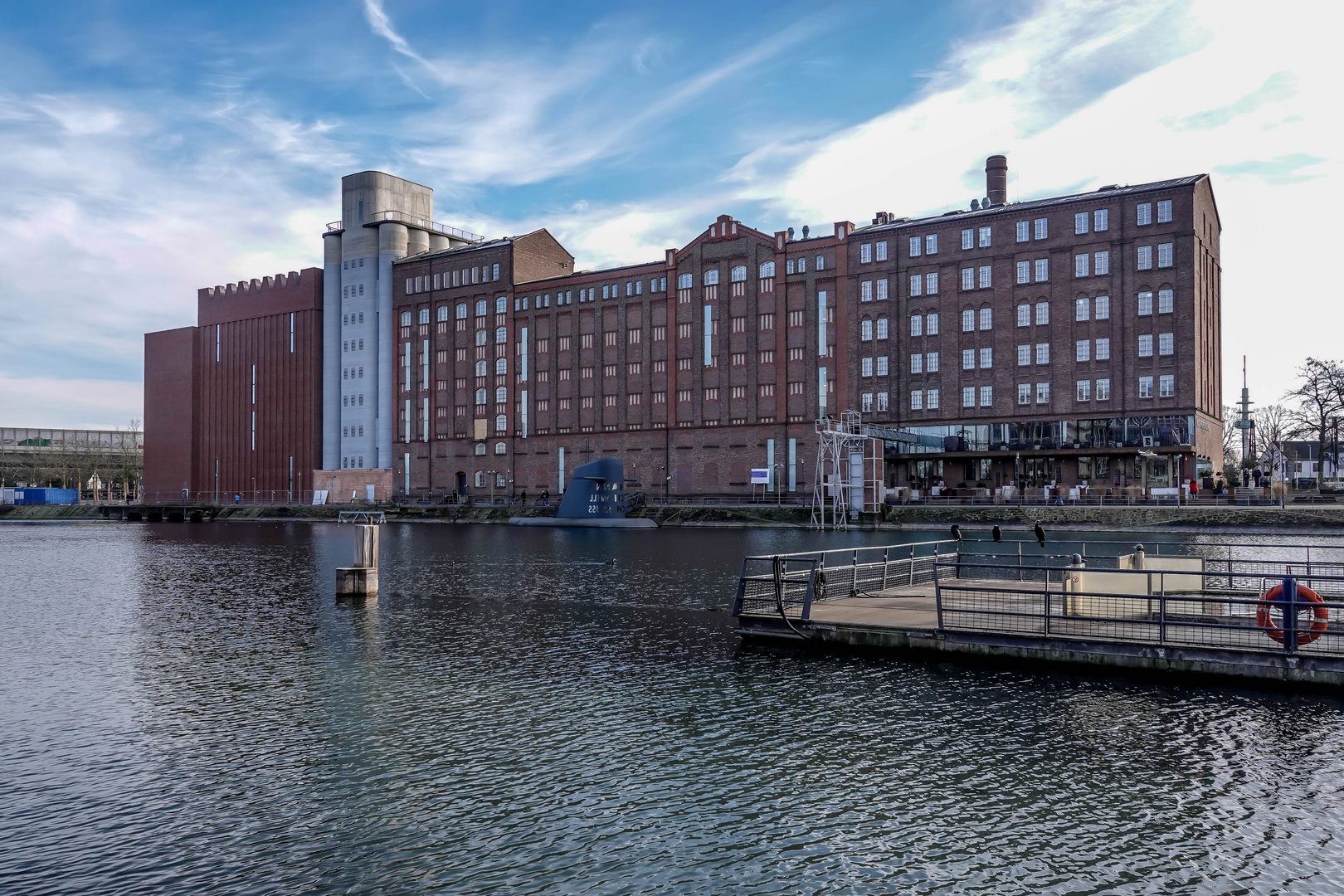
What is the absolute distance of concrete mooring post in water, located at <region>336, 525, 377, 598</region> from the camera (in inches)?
1356

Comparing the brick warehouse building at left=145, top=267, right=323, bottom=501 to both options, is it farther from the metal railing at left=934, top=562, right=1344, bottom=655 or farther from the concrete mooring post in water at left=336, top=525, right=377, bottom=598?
the metal railing at left=934, top=562, right=1344, bottom=655

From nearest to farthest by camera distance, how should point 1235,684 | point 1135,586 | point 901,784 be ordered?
point 901,784
point 1235,684
point 1135,586

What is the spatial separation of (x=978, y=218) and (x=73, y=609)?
7840 centimetres

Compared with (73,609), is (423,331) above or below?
above

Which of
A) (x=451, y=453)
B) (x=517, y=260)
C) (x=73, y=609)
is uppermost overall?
(x=517, y=260)

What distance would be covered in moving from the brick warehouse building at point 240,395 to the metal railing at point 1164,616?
117348 millimetres

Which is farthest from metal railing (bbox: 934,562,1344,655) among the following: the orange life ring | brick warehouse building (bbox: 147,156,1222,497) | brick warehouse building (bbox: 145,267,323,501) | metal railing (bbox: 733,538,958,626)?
brick warehouse building (bbox: 145,267,323,501)

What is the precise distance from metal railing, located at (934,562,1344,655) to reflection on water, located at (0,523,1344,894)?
1283 mm

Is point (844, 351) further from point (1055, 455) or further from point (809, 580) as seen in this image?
point (809, 580)

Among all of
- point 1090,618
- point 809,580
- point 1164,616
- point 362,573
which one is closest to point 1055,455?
point 362,573

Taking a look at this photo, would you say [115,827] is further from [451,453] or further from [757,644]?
[451,453]

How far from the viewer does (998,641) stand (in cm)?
2041

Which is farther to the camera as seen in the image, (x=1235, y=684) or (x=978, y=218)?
(x=978, y=218)

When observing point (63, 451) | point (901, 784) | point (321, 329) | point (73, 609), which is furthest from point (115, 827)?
point (63, 451)
